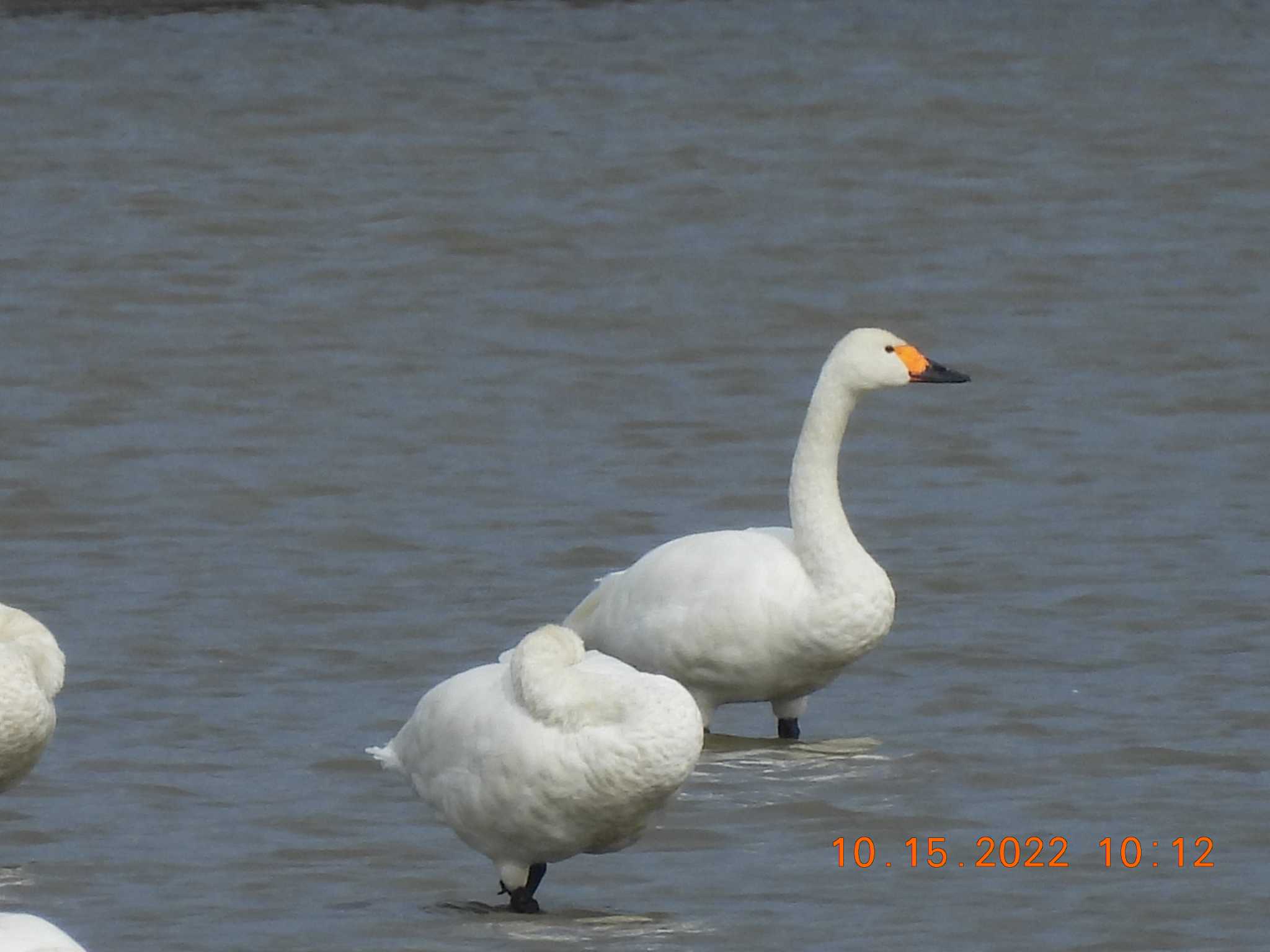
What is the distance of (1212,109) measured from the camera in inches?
882

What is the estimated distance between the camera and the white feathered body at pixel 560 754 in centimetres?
670

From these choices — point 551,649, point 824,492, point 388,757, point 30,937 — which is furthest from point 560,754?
point 824,492

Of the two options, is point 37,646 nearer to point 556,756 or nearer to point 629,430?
point 556,756

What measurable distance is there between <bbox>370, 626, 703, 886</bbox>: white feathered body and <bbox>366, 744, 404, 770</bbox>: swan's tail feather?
372 mm

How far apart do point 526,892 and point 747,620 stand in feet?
5.86

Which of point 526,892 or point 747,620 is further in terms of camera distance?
point 747,620

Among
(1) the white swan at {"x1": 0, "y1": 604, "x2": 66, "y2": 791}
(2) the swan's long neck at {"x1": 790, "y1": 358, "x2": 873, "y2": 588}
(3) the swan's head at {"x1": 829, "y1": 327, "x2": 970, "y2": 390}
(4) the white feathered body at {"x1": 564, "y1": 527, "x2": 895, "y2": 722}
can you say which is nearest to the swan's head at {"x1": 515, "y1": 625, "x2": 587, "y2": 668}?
(1) the white swan at {"x1": 0, "y1": 604, "x2": 66, "y2": 791}

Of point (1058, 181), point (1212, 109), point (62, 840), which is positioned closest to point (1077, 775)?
point (62, 840)

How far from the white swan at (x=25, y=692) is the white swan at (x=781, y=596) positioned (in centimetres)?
173

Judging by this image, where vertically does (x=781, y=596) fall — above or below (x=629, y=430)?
above

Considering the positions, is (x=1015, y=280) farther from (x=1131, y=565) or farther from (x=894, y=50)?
(x=894, y=50)

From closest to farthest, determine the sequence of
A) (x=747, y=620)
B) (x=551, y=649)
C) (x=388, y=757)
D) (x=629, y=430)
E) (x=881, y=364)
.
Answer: (x=551, y=649) → (x=388, y=757) → (x=747, y=620) → (x=881, y=364) → (x=629, y=430)

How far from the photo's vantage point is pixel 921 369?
9156 millimetres

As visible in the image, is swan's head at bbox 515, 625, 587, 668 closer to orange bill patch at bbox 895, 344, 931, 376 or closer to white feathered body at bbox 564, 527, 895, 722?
white feathered body at bbox 564, 527, 895, 722
